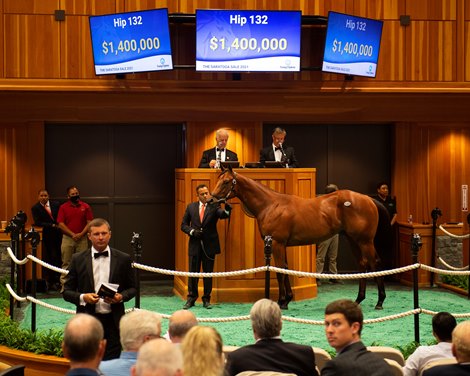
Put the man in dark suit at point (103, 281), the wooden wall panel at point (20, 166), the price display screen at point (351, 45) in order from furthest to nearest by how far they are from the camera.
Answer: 1. the wooden wall panel at point (20, 166)
2. the price display screen at point (351, 45)
3. the man in dark suit at point (103, 281)

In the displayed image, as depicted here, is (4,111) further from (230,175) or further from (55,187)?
(230,175)

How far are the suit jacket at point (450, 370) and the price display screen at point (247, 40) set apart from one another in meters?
8.75

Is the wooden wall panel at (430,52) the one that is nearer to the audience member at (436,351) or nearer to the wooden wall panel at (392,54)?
the wooden wall panel at (392,54)

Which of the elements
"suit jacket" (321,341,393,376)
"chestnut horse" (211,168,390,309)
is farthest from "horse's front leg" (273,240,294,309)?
"suit jacket" (321,341,393,376)

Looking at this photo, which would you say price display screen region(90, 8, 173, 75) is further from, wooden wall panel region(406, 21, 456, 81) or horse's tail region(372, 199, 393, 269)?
wooden wall panel region(406, 21, 456, 81)

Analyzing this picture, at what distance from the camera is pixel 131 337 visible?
16.4 ft

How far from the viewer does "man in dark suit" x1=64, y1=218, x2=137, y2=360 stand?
696 cm

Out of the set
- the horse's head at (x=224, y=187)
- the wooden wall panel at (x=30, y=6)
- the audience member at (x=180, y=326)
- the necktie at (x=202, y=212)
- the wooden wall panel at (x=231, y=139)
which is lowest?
the audience member at (x=180, y=326)

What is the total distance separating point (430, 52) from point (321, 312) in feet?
17.2

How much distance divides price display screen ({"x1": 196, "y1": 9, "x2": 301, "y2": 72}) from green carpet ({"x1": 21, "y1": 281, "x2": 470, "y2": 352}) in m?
3.48

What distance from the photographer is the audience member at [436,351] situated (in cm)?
567

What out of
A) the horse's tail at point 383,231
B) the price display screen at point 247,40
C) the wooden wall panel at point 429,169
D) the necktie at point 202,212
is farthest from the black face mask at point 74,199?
the wooden wall panel at point 429,169

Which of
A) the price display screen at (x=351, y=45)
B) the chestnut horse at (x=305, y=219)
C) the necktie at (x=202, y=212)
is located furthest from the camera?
the price display screen at (x=351, y=45)

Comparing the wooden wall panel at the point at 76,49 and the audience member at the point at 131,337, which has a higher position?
the wooden wall panel at the point at 76,49
